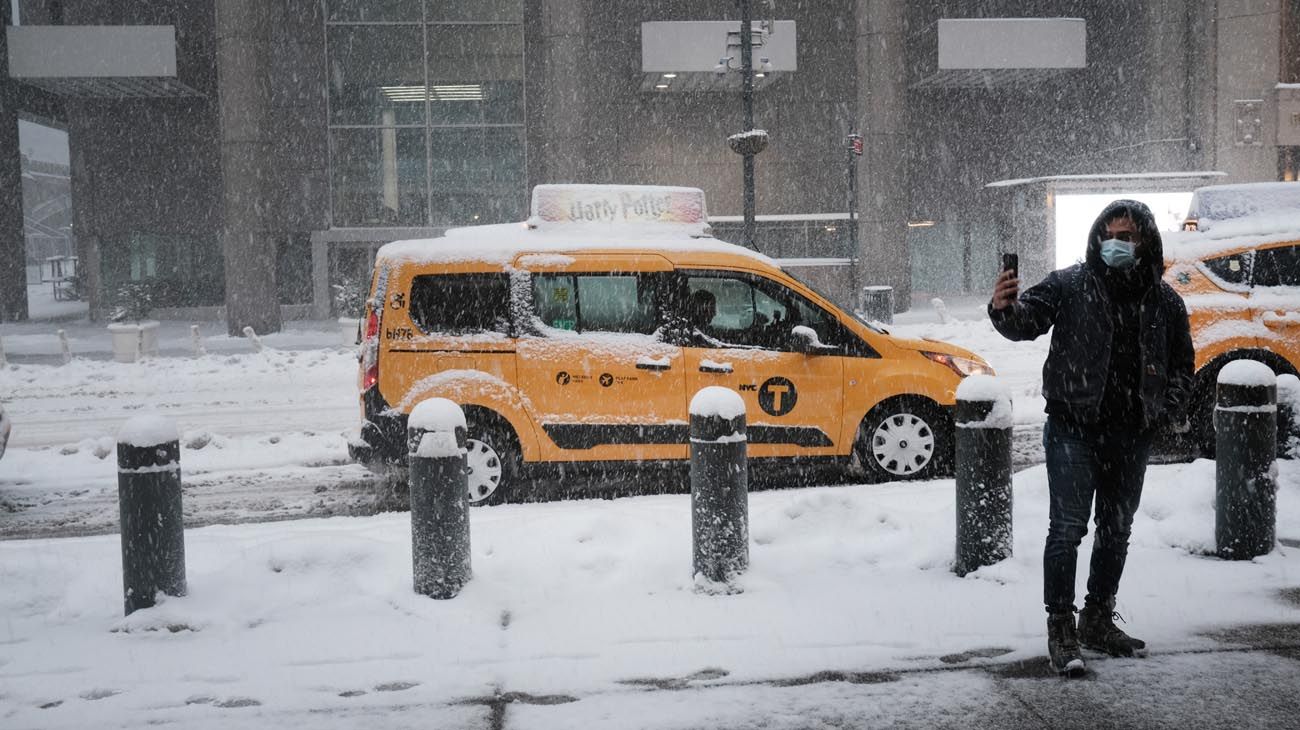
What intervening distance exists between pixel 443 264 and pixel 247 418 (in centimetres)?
580

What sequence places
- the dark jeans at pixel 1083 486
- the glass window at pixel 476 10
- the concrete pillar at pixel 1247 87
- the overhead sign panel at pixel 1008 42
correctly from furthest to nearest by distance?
1. the glass window at pixel 476 10
2. the concrete pillar at pixel 1247 87
3. the overhead sign panel at pixel 1008 42
4. the dark jeans at pixel 1083 486

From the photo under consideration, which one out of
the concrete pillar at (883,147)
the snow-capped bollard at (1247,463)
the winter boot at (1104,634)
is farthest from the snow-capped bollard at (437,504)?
the concrete pillar at (883,147)

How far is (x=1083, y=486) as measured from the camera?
4422 mm

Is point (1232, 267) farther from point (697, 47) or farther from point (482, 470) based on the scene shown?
point (697, 47)

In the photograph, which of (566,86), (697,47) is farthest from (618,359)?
(697,47)

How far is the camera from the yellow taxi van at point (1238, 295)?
8.90 metres

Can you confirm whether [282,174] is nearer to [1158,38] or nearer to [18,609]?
[1158,38]

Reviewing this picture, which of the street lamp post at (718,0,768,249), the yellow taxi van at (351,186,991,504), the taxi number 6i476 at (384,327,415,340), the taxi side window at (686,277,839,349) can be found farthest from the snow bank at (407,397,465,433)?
the street lamp post at (718,0,768,249)

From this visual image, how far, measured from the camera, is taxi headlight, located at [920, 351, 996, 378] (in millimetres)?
8242

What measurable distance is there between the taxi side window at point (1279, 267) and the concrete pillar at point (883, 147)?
1993 cm

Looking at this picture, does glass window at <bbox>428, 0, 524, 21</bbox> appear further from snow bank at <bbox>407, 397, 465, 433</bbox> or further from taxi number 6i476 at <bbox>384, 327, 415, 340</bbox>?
snow bank at <bbox>407, 397, 465, 433</bbox>

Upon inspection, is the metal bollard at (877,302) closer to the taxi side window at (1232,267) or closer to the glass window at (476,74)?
the glass window at (476,74)

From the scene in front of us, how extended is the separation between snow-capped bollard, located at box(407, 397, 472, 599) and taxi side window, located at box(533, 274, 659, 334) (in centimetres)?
260

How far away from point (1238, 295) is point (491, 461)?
6.06 meters
